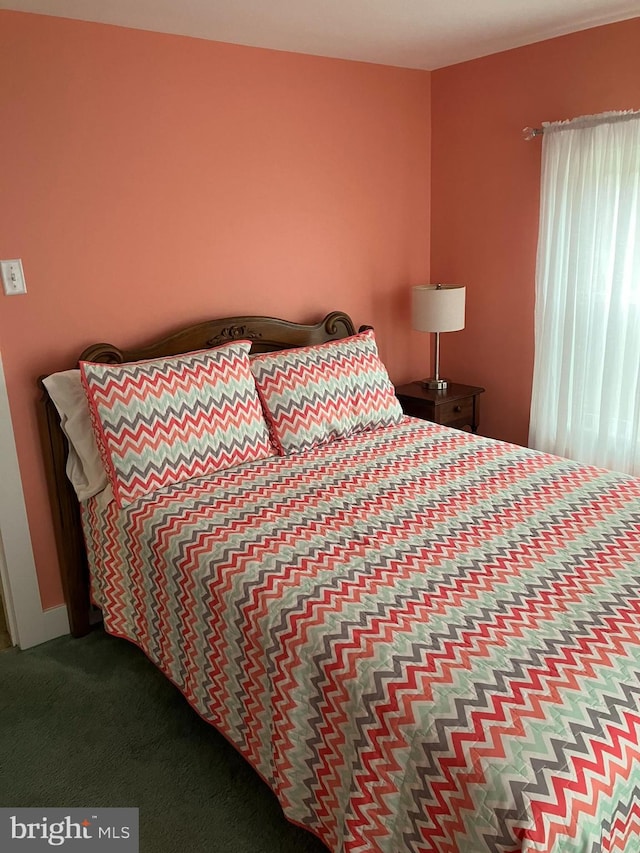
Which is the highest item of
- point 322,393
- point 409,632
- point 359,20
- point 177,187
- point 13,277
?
point 359,20

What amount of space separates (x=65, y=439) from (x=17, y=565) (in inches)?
20.4

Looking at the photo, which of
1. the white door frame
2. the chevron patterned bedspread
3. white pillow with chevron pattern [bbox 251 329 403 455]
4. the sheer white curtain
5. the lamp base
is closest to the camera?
the chevron patterned bedspread

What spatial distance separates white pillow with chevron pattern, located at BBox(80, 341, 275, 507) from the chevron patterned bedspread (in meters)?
0.08

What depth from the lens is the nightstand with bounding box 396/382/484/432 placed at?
11.1 feet

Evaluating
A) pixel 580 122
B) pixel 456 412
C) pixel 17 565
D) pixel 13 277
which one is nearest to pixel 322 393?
pixel 456 412

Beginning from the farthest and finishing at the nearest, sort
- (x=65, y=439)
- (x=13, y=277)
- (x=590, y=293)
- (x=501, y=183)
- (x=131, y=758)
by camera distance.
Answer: (x=501, y=183) → (x=590, y=293) → (x=65, y=439) → (x=13, y=277) → (x=131, y=758)

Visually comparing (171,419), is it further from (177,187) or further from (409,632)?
(409,632)

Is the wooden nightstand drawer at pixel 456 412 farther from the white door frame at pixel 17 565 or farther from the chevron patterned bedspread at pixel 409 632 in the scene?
the white door frame at pixel 17 565

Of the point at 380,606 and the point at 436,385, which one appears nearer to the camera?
the point at 380,606

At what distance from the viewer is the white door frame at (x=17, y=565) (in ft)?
8.09

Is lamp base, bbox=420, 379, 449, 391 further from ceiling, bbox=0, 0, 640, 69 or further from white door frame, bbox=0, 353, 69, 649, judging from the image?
white door frame, bbox=0, 353, 69, 649

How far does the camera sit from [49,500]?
2607 millimetres

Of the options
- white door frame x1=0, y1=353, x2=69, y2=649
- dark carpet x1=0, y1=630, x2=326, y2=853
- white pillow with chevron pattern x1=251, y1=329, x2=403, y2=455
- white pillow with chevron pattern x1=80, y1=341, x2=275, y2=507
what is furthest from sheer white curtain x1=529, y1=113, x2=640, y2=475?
white door frame x1=0, y1=353, x2=69, y2=649

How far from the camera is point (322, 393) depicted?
9.13 feet
